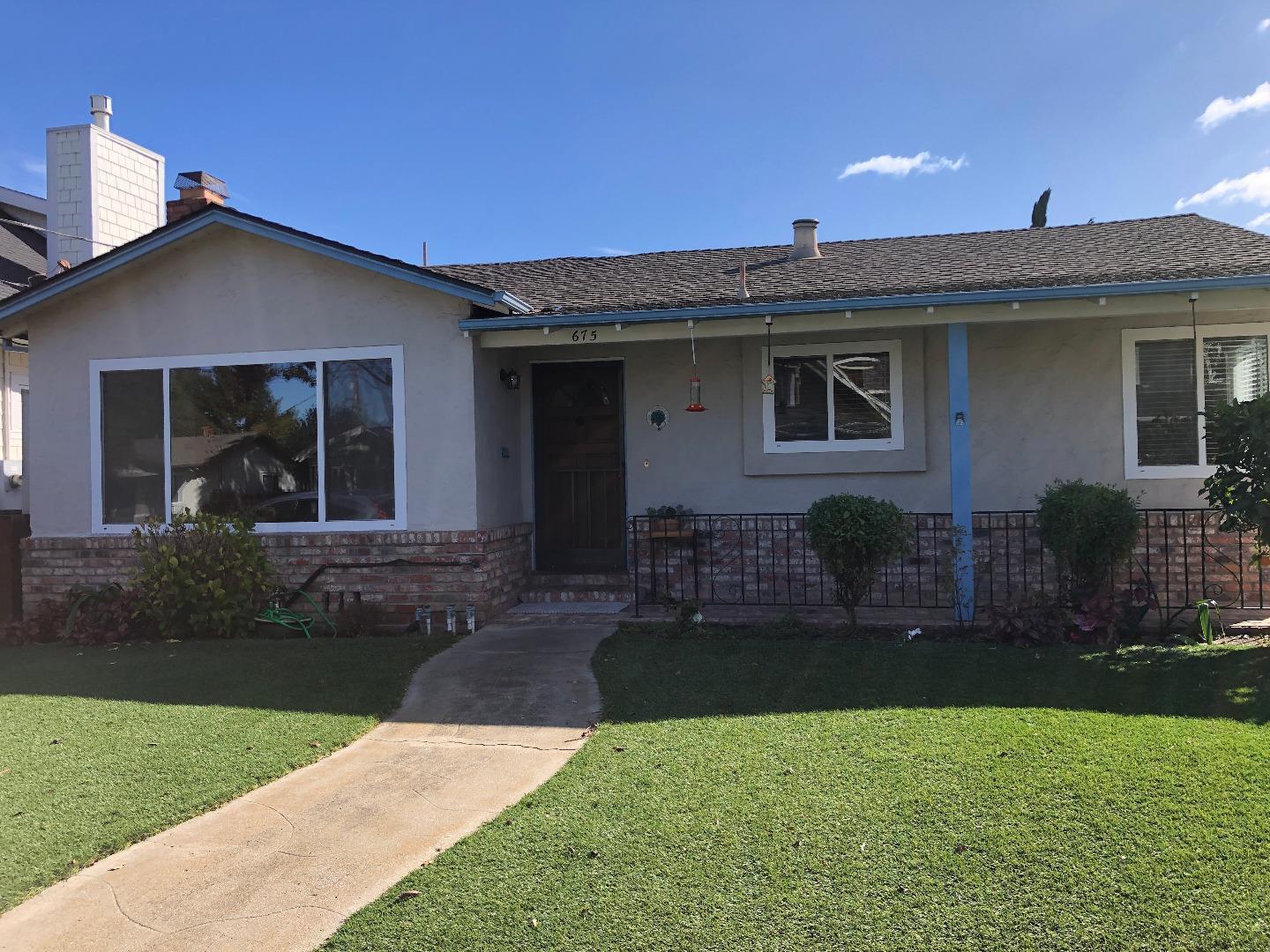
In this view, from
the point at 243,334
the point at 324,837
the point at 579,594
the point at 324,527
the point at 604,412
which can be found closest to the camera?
the point at 324,837

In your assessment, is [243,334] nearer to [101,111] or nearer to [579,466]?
[579,466]

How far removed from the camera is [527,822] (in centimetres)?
405

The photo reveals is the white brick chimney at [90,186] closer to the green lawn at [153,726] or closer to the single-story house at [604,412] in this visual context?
the single-story house at [604,412]

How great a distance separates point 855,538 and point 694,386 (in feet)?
8.55

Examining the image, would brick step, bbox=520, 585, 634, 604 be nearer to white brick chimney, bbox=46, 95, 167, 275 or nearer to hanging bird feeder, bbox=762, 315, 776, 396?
hanging bird feeder, bbox=762, 315, 776, 396

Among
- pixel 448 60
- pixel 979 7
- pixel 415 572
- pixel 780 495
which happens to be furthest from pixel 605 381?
pixel 979 7

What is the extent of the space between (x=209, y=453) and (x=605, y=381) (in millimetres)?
4055

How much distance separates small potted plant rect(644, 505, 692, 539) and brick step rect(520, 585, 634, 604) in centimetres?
69

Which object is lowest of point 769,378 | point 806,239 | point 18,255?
point 769,378

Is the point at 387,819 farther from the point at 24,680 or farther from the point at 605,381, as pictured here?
the point at 605,381

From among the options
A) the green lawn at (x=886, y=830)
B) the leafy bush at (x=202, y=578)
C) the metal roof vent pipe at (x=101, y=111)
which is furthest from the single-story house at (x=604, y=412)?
the metal roof vent pipe at (x=101, y=111)

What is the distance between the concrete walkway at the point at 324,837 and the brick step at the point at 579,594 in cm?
290

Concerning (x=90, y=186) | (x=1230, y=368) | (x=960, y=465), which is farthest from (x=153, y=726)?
(x=90, y=186)

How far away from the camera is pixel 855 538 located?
732 centimetres
